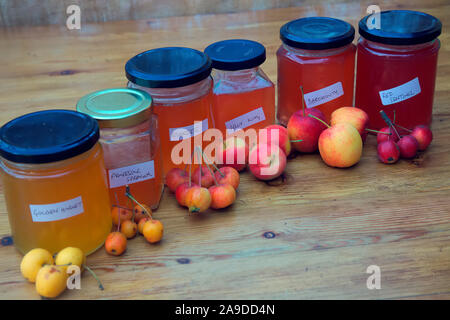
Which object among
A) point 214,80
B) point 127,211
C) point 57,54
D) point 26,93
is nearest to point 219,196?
point 127,211

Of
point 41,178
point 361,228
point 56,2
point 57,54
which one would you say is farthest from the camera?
point 56,2

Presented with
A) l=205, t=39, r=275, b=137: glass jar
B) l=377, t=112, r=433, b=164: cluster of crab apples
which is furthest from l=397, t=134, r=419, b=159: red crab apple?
l=205, t=39, r=275, b=137: glass jar

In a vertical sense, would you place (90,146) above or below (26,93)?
above

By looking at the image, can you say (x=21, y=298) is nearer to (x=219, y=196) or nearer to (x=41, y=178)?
(x=41, y=178)

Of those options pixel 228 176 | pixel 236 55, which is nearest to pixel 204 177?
pixel 228 176

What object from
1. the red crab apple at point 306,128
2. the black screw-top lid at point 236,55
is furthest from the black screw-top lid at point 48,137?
the red crab apple at point 306,128

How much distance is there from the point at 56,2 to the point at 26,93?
616 millimetres

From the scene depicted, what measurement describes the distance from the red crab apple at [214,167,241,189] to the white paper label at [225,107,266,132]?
0.14 m

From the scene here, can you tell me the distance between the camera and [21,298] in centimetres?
80

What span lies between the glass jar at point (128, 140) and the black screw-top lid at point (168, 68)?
33mm

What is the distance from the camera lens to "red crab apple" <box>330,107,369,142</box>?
3.61 ft

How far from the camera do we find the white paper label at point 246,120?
3.66ft

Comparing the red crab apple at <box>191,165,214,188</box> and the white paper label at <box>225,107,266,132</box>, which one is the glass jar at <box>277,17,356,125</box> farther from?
the red crab apple at <box>191,165,214,188</box>

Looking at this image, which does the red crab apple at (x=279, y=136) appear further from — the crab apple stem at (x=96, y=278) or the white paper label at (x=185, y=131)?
the crab apple stem at (x=96, y=278)
